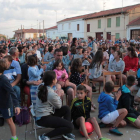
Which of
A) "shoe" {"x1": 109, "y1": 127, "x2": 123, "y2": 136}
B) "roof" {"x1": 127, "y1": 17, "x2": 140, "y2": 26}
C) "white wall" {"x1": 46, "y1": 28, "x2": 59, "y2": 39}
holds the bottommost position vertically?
"shoe" {"x1": 109, "y1": 127, "x2": 123, "y2": 136}

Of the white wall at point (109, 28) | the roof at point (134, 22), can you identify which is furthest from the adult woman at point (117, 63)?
the white wall at point (109, 28)

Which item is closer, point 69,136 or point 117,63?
point 69,136

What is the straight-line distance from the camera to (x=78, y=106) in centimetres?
355

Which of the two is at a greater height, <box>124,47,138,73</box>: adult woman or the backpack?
<box>124,47,138,73</box>: adult woman

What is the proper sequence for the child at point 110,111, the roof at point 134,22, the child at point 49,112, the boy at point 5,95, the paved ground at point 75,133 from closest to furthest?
the boy at point 5,95
the child at point 49,112
the paved ground at point 75,133
the child at point 110,111
the roof at point 134,22

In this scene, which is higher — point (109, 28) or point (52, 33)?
A: point (52, 33)

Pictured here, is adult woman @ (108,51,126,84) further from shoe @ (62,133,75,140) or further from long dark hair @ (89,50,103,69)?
shoe @ (62,133,75,140)

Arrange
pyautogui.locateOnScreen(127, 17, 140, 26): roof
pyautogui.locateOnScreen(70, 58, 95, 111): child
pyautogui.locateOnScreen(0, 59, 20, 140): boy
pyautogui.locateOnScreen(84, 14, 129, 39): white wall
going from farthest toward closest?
pyautogui.locateOnScreen(84, 14, 129, 39): white wall → pyautogui.locateOnScreen(127, 17, 140, 26): roof → pyautogui.locateOnScreen(70, 58, 95, 111): child → pyautogui.locateOnScreen(0, 59, 20, 140): boy

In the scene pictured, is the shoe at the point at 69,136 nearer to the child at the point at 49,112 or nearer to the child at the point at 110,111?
the child at the point at 49,112

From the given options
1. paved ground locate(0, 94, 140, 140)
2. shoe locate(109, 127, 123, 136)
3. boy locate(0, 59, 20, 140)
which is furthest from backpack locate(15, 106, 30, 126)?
shoe locate(109, 127, 123, 136)

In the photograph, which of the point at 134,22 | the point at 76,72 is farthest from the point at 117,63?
the point at 134,22

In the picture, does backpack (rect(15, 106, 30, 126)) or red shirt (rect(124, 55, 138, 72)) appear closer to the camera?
backpack (rect(15, 106, 30, 126))

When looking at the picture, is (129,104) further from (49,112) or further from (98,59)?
(98,59)

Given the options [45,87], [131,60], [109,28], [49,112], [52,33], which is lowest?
[49,112]
